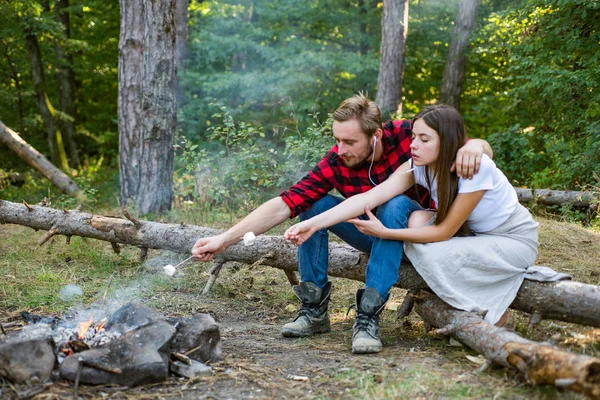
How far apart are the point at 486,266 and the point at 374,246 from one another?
64 centimetres

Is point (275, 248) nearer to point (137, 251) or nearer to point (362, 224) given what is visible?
point (362, 224)

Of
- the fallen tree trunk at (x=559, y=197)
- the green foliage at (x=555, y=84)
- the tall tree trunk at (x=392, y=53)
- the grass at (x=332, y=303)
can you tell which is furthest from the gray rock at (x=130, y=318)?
the tall tree trunk at (x=392, y=53)

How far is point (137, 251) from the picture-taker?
6.02m

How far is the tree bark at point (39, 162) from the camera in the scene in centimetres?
930

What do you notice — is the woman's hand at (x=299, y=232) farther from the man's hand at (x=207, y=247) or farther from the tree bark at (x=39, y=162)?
the tree bark at (x=39, y=162)

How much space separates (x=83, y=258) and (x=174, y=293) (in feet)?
4.76

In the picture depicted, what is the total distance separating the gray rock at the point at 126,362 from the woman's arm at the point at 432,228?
1.27 metres

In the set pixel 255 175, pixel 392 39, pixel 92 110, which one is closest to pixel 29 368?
pixel 255 175

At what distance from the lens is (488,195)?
3.32 meters

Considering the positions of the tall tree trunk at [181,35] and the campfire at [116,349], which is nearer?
the campfire at [116,349]


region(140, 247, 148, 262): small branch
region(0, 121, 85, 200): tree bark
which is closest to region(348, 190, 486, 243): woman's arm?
region(140, 247, 148, 262): small branch

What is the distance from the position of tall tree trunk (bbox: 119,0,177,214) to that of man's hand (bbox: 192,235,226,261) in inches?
163

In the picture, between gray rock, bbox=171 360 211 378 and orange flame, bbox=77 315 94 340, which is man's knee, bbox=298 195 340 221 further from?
orange flame, bbox=77 315 94 340

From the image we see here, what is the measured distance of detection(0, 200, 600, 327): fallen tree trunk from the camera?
3.26 metres
